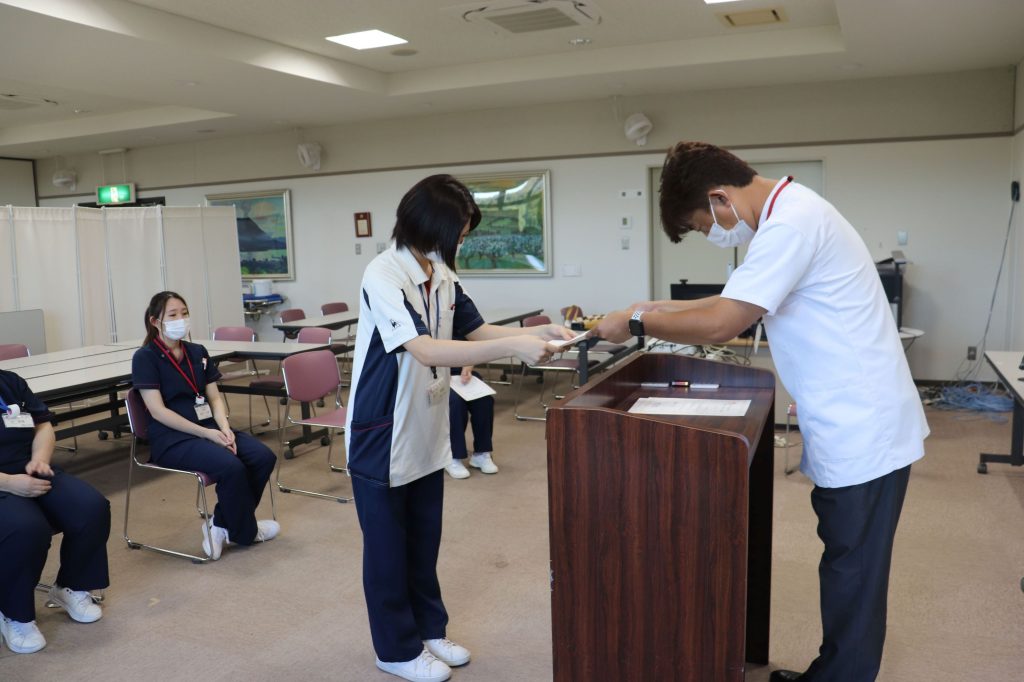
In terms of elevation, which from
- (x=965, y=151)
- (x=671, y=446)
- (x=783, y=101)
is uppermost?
(x=783, y=101)

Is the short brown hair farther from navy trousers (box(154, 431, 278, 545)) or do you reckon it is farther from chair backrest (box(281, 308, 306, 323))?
chair backrest (box(281, 308, 306, 323))

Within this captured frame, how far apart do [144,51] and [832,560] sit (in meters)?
5.72

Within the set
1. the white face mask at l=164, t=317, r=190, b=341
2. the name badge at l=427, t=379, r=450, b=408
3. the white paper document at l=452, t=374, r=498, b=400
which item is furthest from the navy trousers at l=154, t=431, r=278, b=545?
the name badge at l=427, t=379, r=450, b=408

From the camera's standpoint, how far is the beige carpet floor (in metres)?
2.80

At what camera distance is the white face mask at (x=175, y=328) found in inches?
155

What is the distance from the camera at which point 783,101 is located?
25.0 feet

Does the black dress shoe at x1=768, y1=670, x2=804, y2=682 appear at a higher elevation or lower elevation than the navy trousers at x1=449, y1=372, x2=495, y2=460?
lower

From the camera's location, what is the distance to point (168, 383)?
12.8 feet

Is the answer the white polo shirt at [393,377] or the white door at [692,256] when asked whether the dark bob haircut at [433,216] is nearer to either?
the white polo shirt at [393,377]

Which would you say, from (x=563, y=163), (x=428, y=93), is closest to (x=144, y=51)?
(x=428, y=93)

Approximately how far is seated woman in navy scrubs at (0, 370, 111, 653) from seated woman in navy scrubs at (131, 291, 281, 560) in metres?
0.53

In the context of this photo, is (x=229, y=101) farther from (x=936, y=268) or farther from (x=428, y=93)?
(x=936, y=268)

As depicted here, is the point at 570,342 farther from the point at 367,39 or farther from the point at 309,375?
the point at 367,39

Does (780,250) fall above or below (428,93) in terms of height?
below
